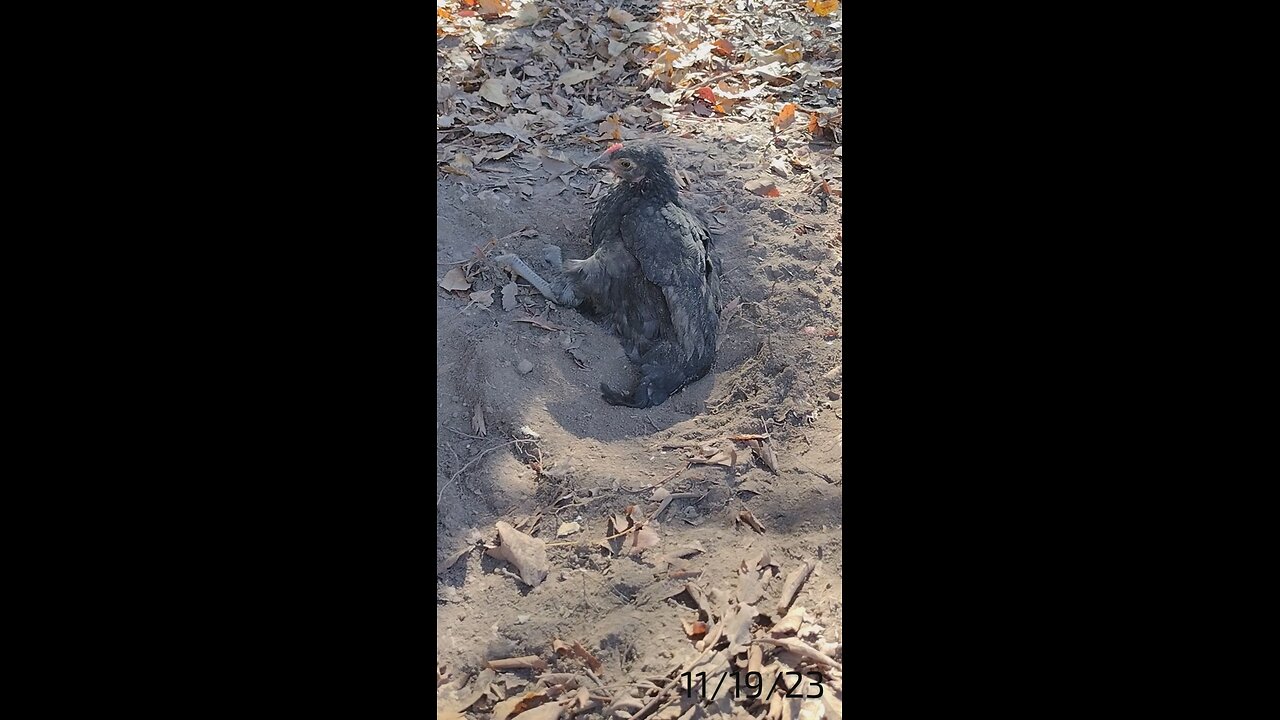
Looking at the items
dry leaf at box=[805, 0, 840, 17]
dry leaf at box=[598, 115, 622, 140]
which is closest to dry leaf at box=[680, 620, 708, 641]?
dry leaf at box=[598, 115, 622, 140]

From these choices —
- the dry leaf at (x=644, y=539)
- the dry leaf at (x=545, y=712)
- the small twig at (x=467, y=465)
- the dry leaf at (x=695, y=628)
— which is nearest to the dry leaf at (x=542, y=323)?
the small twig at (x=467, y=465)

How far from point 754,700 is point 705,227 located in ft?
8.99

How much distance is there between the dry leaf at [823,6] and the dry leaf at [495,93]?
2.50 metres

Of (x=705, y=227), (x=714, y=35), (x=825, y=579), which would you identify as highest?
(x=714, y=35)

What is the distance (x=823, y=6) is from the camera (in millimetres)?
6449

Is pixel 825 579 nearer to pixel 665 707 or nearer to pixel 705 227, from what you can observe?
pixel 665 707

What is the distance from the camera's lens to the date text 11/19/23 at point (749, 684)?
8.63ft

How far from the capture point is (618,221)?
175 inches

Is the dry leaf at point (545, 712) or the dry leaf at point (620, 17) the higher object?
the dry leaf at point (620, 17)

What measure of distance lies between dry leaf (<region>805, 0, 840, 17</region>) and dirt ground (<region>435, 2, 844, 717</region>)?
5.37 ft

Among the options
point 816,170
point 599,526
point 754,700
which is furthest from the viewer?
point 816,170

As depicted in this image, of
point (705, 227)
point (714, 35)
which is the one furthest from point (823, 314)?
point (714, 35)

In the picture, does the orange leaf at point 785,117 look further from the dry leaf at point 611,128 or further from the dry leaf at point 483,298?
the dry leaf at point 483,298

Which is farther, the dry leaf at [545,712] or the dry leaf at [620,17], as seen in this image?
the dry leaf at [620,17]
